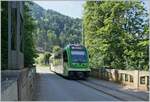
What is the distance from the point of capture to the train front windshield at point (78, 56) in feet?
128

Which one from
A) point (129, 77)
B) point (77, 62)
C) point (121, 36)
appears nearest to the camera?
point (129, 77)

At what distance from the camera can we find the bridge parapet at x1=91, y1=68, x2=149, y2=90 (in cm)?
2507

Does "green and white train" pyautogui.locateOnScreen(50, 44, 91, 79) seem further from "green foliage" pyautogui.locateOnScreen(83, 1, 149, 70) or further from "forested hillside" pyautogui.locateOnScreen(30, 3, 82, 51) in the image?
"forested hillside" pyautogui.locateOnScreen(30, 3, 82, 51)

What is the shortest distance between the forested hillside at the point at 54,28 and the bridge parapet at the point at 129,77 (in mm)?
63331

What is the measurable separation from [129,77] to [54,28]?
381 ft

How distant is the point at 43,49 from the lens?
162m

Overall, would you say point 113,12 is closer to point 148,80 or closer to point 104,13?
Answer: point 104,13

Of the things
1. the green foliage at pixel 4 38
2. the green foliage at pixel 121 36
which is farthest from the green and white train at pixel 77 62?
the green foliage at pixel 4 38

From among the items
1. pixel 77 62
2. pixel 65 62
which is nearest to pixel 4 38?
pixel 77 62

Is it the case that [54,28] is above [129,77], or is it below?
above

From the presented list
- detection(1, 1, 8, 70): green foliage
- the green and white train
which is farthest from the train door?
detection(1, 1, 8, 70): green foliage

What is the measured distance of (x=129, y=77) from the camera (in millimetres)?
28484

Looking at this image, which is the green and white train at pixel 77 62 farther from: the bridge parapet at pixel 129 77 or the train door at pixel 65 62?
the bridge parapet at pixel 129 77

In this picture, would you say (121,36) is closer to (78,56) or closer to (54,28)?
(78,56)
